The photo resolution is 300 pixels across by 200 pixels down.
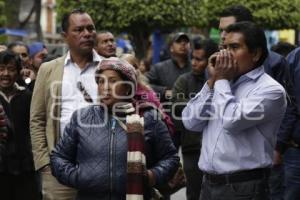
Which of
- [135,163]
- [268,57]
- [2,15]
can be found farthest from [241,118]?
[2,15]

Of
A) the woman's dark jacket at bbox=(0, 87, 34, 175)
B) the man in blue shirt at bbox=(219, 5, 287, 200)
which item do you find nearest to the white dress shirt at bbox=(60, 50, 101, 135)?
the woman's dark jacket at bbox=(0, 87, 34, 175)

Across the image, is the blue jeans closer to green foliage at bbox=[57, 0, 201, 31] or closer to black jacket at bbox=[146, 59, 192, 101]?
black jacket at bbox=[146, 59, 192, 101]

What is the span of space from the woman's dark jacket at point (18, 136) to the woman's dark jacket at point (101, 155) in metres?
1.78

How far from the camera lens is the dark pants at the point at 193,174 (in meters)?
7.80

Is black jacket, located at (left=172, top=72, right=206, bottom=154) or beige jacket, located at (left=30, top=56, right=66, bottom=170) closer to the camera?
beige jacket, located at (left=30, top=56, right=66, bottom=170)

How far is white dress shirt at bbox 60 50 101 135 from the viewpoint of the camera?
6.37 meters

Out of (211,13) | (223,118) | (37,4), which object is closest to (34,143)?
(223,118)

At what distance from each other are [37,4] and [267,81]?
79.9 feet

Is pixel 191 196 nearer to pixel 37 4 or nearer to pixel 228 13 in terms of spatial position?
pixel 228 13

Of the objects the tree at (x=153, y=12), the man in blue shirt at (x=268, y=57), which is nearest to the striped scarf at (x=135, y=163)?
the man in blue shirt at (x=268, y=57)

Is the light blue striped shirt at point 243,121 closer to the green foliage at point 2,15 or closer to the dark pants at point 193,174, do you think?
the dark pants at point 193,174

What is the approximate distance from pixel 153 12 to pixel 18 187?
10.9 meters

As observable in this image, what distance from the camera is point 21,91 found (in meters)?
7.04

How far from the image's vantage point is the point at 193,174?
25.6ft
